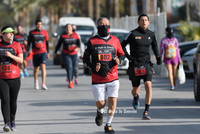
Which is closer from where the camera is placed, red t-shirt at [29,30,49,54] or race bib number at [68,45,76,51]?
red t-shirt at [29,30,49,54]

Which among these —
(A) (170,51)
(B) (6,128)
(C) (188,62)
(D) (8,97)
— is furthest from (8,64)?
(C) (188,62)

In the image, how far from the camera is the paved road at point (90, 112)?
801cm

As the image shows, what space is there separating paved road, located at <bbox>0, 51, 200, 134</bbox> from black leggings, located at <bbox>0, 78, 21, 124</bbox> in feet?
1.08

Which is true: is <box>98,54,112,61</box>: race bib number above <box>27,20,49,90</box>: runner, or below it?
above

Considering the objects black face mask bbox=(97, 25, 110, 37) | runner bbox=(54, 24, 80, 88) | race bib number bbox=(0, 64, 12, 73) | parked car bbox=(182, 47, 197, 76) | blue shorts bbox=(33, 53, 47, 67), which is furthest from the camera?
parked car bbox=(182, 47, 197, 76)

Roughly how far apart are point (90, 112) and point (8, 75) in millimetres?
2446

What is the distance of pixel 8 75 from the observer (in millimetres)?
7949

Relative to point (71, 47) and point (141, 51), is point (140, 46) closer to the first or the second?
point (141, 51)

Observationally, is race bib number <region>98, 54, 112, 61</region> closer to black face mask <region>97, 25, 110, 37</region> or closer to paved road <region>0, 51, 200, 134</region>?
black face mask <region>97, 25, 110, 37</region>

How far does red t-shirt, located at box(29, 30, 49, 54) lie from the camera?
561 inches

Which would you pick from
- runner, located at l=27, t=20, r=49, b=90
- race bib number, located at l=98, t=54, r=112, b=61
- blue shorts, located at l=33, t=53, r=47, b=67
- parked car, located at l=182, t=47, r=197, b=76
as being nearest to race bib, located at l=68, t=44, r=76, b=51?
runner, located at l=27, t=20, r=49, b=90

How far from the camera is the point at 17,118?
9.31m

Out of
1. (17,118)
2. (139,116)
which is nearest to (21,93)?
(17,118)

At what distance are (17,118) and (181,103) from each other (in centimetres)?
387
